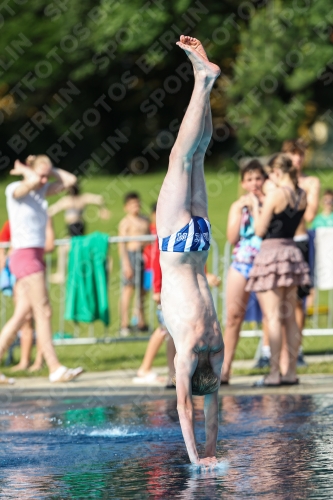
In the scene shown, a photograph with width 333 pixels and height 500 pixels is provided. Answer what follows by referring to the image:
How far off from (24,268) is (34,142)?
37.6 m

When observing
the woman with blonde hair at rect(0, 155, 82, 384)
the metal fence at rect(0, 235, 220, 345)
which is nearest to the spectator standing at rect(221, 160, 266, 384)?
the woman with blonde hair at rect(0, 155, 82, 384)

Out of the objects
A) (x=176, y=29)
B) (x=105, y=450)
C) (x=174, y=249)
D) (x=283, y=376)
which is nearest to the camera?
(x=174, y=249)

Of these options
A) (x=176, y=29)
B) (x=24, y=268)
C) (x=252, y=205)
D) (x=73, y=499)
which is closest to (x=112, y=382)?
(x=24, y=268)

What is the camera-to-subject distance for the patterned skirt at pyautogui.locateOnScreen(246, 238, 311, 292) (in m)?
9.52

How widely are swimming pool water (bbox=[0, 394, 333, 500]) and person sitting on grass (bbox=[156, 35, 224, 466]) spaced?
14.0 inches

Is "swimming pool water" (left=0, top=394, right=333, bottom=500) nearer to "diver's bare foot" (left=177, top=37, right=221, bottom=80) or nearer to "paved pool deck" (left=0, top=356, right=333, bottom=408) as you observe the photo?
"paved pool deck" (left=0, top=356, right=333, bottom=408)

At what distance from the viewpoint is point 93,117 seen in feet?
153

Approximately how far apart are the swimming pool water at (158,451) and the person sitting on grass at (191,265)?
0.35 metres

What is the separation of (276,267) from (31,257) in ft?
8.30

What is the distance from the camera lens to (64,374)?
10.2 metres

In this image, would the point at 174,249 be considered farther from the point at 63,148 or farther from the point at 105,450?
the point at 63,148

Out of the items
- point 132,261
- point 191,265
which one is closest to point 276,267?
point 191,265

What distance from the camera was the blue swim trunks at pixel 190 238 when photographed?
571 centimetres

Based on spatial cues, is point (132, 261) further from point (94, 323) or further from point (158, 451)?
point (158, 451)
